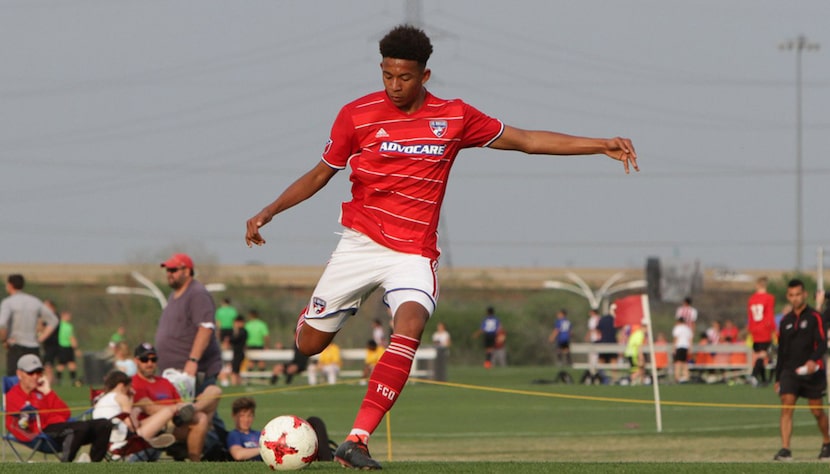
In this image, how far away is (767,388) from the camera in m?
27.2

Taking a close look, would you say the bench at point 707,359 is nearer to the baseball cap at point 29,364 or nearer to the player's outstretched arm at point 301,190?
the baseball cap at point 29,364

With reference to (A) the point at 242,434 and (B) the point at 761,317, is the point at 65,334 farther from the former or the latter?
(A) the point at 242,434

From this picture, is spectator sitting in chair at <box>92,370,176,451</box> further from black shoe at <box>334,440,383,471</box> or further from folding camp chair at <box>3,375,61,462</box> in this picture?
black shoe at <box>334,440,383,471</box>

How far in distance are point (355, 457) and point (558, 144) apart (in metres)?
2.20

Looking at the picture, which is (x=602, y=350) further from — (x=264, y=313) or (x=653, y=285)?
(x=264, y=313)

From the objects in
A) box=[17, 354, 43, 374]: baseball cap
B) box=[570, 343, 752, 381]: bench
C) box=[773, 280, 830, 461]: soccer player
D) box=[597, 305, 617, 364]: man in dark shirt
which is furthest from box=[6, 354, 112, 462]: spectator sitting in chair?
box=[597, 305, 617, 364]: man in dark shirt

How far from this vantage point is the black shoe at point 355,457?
7230mm

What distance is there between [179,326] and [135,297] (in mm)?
53754

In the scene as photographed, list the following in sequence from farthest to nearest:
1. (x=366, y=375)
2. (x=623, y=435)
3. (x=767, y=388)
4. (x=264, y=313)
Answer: (x=264, y=313) → (x=366, y=375) → (x=767, y=388) → (x=623, y=435)

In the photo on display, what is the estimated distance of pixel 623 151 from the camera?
7.88 metres

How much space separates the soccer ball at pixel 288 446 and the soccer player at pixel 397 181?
17.6 inches

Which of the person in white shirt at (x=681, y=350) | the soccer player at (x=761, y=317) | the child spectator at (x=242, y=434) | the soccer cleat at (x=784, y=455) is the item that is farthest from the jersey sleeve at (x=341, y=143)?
the person in white shirt at (x=681, y=350)

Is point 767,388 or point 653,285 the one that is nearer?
point 767,388

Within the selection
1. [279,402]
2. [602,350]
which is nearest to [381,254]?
[279,402]
